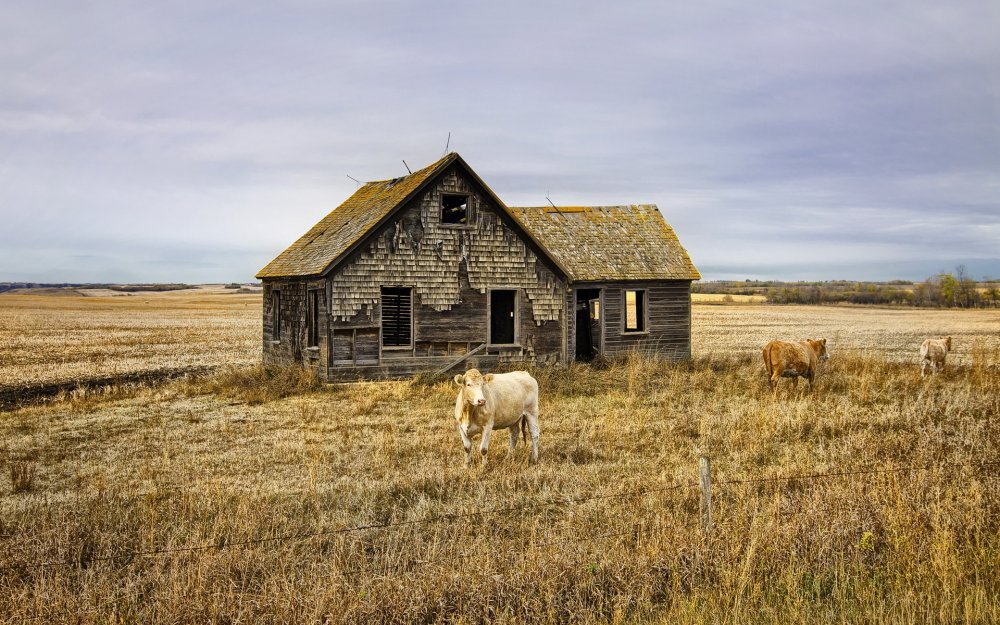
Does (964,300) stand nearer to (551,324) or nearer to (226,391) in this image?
(551,324)

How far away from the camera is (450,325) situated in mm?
19781

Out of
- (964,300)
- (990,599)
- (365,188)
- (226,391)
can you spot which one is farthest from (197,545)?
(964,300)

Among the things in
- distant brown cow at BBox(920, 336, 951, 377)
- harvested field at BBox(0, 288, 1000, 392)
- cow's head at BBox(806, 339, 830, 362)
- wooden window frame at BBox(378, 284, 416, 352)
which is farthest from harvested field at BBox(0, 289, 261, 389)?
distant brown cow at BBox(920, 336, 951, 377)

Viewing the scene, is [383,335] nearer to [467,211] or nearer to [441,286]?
[441,286]

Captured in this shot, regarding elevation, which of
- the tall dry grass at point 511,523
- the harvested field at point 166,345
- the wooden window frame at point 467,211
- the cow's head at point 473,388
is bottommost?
the tall dry grass at point 511,523

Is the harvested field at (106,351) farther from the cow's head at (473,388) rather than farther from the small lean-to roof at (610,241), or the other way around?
the cow's head at (473,388)

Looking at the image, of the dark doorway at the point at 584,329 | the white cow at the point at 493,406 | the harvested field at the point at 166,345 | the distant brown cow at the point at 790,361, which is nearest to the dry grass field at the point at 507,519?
the white cow at the point at 493,406

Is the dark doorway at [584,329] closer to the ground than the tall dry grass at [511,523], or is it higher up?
higher up

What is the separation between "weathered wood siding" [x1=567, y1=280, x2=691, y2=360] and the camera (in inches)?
903

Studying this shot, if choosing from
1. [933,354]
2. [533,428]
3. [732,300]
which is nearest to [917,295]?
[732,300]

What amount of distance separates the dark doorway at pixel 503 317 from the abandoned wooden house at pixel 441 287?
83 mm

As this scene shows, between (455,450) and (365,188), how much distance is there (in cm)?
1609

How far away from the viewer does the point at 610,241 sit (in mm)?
24641

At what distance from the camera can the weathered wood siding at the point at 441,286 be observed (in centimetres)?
1869
